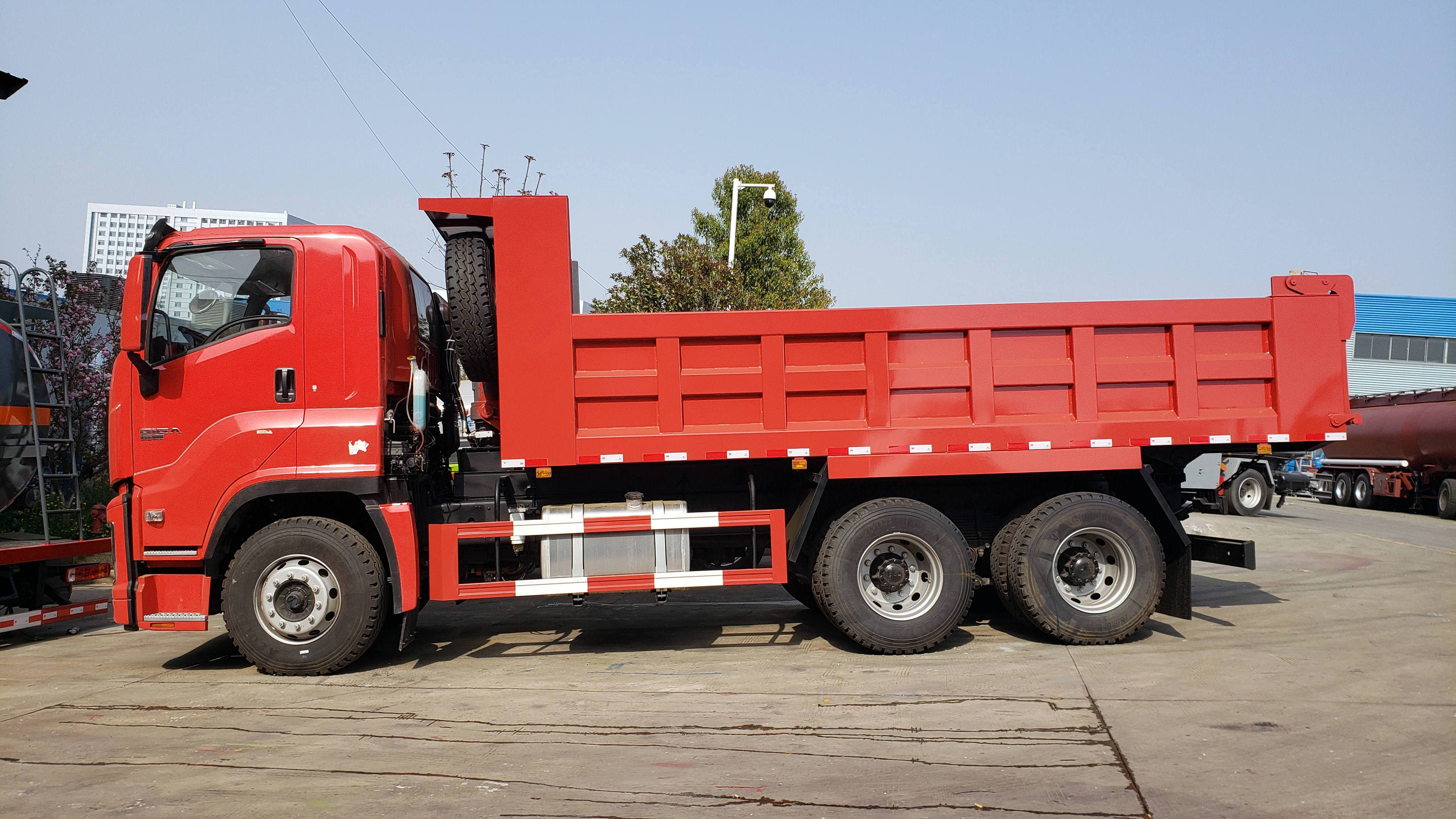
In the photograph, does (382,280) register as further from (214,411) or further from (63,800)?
(63,800)

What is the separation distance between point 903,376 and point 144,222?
19747 centimetres

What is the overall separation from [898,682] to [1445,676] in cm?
345

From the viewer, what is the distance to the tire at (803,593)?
7.88 meters

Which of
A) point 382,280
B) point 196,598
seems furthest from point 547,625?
point 382,280

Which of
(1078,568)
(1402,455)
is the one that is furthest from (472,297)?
(1402,455)

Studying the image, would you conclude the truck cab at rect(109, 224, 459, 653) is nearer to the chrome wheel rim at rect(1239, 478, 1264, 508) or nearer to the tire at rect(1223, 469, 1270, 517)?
the tire at rect(1223, 469, 1270, 517)

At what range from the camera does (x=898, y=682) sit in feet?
19.5

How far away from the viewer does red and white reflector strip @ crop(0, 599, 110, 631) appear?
7.63m

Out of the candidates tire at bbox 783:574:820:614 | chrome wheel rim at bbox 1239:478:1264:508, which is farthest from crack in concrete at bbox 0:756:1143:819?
chrome wheel rim at bbox 1239:478:1264:508

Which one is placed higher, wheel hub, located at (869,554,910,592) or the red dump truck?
the red dump truck

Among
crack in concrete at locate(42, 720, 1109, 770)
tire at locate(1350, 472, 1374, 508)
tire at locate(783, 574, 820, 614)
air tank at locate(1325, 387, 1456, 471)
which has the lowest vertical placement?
tire at locate(1350, 472, 1374, 508)

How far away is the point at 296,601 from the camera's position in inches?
252

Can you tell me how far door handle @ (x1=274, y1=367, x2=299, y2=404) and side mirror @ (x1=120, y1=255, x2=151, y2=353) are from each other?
0.92 meters

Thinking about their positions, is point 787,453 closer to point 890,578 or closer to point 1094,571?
point 890,578
